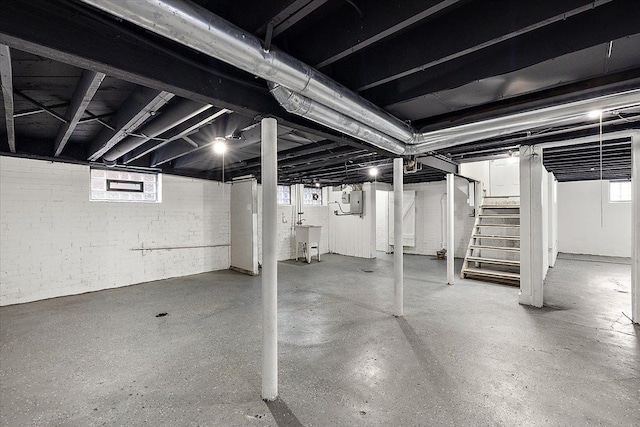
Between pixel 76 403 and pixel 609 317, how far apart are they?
5420 millimetres

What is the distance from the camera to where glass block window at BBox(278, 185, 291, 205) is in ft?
26.0

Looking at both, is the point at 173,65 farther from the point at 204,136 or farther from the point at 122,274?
the point at 122,274

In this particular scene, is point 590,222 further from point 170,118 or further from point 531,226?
point 170,118

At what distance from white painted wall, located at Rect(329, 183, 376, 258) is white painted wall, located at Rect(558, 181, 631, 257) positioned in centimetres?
577

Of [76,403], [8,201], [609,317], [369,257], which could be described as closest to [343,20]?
[76,403]

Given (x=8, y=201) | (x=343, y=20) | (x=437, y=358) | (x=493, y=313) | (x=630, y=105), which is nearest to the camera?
(x=343, y=20)

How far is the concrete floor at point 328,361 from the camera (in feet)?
6.02

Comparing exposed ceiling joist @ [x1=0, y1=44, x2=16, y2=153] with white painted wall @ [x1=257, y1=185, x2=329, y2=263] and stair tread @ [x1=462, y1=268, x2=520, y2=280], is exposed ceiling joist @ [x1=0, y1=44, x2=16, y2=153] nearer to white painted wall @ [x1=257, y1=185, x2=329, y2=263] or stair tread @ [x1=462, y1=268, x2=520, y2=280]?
white painted wall @ [x1=257, y1=185, x2=329, y2=263]

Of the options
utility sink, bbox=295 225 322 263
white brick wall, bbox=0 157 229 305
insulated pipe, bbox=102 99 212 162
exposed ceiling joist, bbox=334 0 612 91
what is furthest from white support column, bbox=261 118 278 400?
utility sink, bbox=295 225 322 263

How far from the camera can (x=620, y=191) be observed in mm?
7734

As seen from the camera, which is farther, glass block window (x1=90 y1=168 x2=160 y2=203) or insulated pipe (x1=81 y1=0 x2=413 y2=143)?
glass block window (x1=90 y1=168 x2=160 y2=203)

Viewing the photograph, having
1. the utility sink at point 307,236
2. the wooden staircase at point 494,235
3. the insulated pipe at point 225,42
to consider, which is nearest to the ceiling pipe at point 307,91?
the insulated pipe at point 225,42

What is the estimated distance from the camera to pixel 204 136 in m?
3.49

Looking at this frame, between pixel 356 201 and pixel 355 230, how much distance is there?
→ 0.92 m
